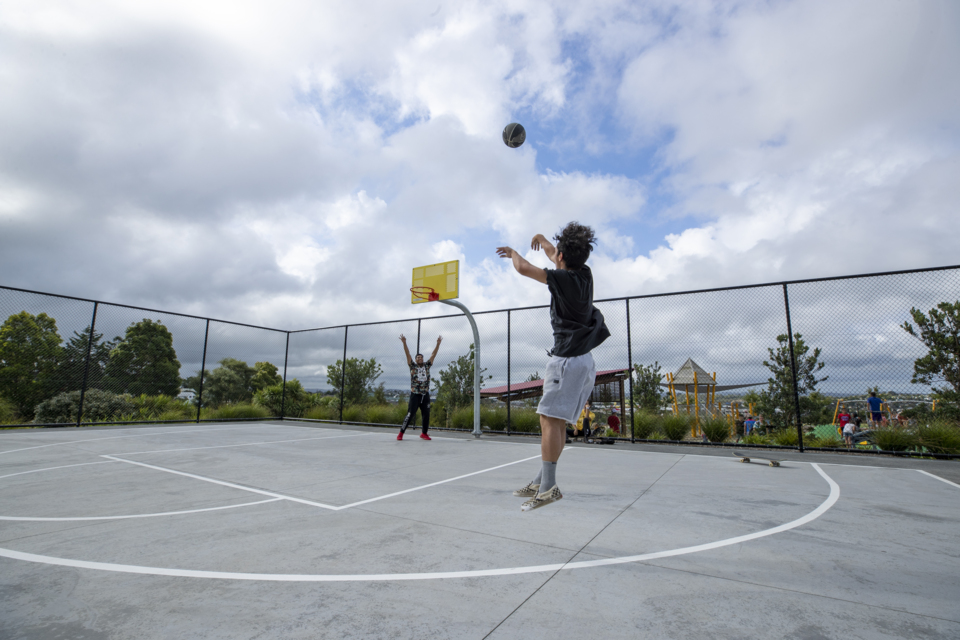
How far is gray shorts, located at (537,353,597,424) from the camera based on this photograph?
2.83m

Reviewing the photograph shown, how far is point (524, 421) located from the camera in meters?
10.0

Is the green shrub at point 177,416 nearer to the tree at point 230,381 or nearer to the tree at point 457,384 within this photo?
the tree at point 457,384

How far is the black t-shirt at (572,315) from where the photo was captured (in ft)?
9.46

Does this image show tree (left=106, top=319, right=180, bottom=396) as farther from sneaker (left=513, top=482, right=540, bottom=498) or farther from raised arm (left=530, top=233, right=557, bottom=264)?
raised arm (left=530, top=233, right=557, bottom=264)

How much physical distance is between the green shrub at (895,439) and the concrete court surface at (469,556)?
8.32 feet

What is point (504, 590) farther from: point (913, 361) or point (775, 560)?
point (913, 361)

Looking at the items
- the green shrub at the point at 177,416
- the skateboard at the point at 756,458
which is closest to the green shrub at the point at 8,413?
the green shrub at the point at 177,416

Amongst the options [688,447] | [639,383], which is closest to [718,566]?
[688,447]

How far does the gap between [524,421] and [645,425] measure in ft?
8.42

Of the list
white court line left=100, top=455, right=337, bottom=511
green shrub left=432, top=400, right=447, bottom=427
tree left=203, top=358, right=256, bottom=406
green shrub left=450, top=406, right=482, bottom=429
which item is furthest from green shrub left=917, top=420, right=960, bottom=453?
tree left=203, top=358, right=256, bottom=406

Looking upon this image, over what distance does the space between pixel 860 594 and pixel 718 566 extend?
0.51 m

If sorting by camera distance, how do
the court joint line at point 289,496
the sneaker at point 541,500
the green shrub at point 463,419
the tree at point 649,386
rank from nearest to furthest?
the sneaker at point 541,500 < the court joint line at point 289,496 < the green shrub at point 463,419 < the tree at point 649,386

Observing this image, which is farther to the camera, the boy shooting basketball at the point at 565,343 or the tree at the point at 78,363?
the tree at the point at 78,363

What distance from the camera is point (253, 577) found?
1.94 metres
